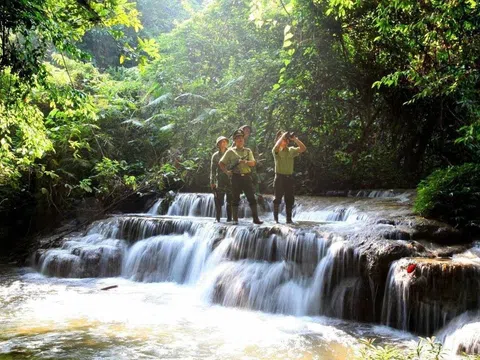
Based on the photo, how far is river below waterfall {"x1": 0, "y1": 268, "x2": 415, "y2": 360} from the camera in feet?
19.0

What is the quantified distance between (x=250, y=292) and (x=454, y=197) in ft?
14.5

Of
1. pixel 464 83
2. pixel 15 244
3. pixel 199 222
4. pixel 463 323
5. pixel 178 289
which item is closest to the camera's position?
pixel 463 323

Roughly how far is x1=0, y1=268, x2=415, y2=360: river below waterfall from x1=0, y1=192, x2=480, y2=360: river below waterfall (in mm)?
25

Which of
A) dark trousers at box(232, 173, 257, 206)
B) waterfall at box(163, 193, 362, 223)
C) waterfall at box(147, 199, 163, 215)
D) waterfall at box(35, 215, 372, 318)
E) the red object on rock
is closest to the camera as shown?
the red object on rock

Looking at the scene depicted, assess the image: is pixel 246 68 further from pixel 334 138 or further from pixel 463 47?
pixel 463 47

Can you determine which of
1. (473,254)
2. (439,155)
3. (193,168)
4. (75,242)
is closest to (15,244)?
(75,242)

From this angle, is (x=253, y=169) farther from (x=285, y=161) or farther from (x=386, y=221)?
(x=386, y=221)

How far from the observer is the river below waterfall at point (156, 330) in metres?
5.79

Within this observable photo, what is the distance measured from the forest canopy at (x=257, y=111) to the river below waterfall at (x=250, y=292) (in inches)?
107

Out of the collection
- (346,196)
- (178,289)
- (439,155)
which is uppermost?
(439,155)

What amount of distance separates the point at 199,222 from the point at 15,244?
6274 mm

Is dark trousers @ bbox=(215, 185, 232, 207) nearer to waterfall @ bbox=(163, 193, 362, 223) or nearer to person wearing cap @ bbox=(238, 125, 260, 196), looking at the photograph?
person wearing cap @ bbox=(238, 125, 260, 196)

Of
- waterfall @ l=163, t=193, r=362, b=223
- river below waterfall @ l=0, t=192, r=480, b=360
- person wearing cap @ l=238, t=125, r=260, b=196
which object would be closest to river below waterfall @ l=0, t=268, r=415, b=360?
river below waterfall @ l=0, t=192, r=480, b=360

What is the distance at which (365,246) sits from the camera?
7.90 m
